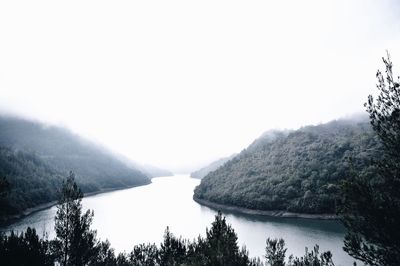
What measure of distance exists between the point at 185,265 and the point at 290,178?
113 m

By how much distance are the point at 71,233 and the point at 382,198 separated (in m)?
26.1

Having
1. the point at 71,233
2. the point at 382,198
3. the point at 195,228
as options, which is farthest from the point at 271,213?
the point at 382,198

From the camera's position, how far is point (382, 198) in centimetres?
1325

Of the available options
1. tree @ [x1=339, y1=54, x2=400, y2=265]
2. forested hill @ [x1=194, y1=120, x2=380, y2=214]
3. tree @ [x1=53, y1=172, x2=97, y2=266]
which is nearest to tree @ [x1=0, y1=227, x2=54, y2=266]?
tree @ [x1=53, y1=172, x2=97, y2=266]

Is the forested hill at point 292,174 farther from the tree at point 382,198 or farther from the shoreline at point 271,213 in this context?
the tree at point 382,198

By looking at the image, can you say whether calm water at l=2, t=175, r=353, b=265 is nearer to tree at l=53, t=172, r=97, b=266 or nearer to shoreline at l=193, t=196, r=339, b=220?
shoreline at l=193, t=196, r=339, b=220

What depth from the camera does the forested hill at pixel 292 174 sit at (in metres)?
106

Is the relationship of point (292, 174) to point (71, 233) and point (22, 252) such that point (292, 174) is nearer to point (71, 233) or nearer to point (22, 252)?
point (71, 233)

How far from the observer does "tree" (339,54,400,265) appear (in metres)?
12.6

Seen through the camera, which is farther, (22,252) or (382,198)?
(22,252)

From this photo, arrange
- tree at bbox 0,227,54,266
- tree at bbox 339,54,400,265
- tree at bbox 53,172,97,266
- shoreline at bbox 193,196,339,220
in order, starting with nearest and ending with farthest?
tree at bbox 339,54,400,265 < tree at bbox 0,227,54,266 < tree at bbox 53,172,97,266 < shoreline at bbox 193,196,339,220

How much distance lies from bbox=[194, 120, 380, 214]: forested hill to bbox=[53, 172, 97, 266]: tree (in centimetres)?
8139

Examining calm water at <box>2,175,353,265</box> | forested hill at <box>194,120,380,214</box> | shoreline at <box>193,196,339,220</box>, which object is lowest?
shoreline at <box>193,196,339,220</box>

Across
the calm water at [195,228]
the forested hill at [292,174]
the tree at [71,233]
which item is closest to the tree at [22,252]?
the tree at [71,233]
